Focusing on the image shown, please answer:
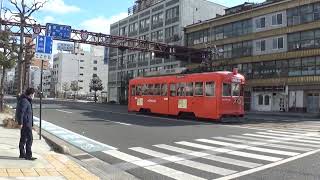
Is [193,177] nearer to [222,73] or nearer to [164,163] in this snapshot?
[164,163]

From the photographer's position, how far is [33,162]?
10648 millimetres

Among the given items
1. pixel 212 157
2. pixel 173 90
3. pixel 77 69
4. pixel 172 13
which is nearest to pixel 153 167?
pixel 212 157

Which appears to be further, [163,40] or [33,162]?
[163,40]

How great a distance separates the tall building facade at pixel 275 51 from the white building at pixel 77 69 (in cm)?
9057

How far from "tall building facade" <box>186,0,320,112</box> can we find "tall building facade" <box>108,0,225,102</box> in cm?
1157

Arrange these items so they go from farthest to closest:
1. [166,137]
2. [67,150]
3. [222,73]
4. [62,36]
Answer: [62,36]
[222,73]
[166,137]
[67,150]

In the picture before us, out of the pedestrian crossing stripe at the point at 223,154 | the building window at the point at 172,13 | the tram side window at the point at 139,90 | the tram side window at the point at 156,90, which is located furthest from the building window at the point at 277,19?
the pedestrian crossing stripe at the point at 223,154

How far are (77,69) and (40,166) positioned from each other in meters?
144

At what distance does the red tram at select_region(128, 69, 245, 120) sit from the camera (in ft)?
91.0

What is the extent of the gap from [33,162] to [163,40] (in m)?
71.2

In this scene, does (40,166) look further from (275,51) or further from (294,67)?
(275,51)

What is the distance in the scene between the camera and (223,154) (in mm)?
13133

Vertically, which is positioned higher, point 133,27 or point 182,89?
point 133,27

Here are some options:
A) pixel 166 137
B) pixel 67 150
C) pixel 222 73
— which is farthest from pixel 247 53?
pixel 67 150
